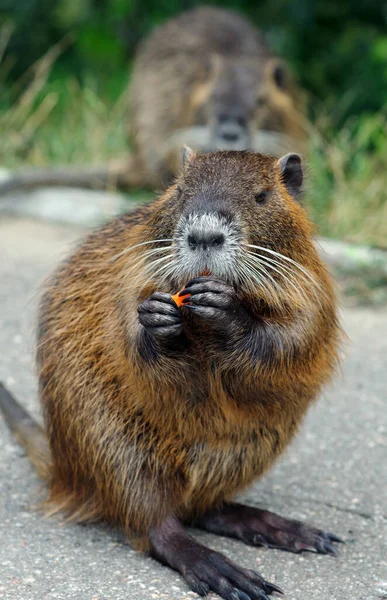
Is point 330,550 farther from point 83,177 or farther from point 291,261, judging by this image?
point 83,177

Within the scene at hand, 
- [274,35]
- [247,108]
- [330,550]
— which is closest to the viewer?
[330,550]

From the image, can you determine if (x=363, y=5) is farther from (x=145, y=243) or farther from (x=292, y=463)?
(x=145, y=243)

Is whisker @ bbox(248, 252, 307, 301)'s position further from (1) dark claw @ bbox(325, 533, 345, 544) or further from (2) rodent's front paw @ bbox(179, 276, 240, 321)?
(1) dark claw @ bbox(325, 533, 345, 544)

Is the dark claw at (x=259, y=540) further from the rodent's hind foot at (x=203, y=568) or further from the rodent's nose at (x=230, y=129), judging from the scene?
the rodent's nose at (x=230, y=129)

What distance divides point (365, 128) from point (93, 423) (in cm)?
399

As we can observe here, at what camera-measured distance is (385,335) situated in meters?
4.76

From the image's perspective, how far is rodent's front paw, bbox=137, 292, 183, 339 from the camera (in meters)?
2.60

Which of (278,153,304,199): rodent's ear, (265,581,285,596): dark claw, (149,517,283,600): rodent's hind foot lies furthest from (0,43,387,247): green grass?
(265,581,285,596): dark claw

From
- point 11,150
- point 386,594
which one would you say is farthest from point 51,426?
point 11,150

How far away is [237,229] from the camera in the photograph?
8.49ft

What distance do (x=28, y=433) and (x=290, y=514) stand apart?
3.09 ft

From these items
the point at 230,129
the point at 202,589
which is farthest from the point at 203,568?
the point at 230,129

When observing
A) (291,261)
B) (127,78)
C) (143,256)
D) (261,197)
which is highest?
(127,78)

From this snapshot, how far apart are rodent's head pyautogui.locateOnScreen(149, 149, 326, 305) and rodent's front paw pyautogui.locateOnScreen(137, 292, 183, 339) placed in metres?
0.09
